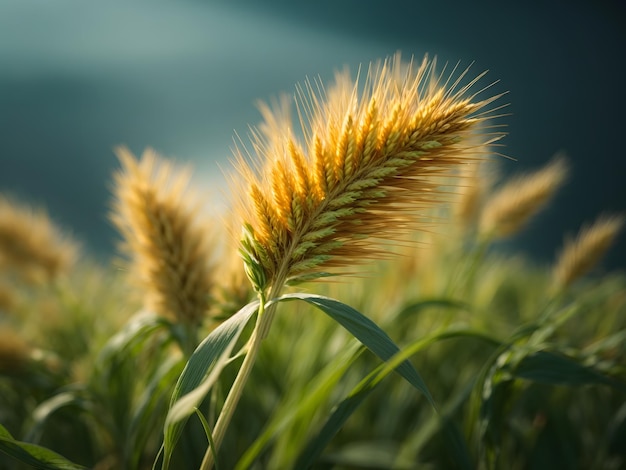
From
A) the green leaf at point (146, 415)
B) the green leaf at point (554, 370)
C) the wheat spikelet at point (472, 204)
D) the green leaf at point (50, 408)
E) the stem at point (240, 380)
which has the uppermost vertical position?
the wheat spikelet at point (472, 204)

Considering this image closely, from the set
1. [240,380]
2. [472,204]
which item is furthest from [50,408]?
[472,204]

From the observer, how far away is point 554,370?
0.77 meters

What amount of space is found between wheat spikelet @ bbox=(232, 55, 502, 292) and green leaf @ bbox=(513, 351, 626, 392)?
32 cm

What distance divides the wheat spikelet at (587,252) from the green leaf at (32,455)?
1340 millimetres

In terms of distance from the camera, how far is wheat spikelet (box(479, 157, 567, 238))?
1.56m

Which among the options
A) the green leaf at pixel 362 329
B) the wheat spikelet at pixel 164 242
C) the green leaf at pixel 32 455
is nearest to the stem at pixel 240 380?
the green leaf at pixel 362 329

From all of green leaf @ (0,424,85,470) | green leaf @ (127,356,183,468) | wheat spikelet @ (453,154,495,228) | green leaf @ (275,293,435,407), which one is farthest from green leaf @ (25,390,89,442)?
wheat spikelet @ (453,154,495,228)

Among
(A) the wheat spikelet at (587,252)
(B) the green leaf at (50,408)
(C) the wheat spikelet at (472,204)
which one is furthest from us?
(C) the wheat spikelet at (472,204)

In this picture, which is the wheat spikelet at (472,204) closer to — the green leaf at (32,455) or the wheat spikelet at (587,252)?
the wheat spikelet at (587,252)

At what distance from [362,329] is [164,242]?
0.47 metres

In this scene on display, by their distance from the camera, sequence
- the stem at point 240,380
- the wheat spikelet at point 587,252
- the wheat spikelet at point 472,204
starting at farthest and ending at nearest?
the wheat spikelet at point 472,204 < the wheat spikelet at point 587,252 < the stem at point 240,380

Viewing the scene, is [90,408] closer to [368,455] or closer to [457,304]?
[368,455]

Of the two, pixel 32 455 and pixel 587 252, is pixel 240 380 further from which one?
pixel 587 252

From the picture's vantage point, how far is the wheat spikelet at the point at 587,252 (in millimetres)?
1452
